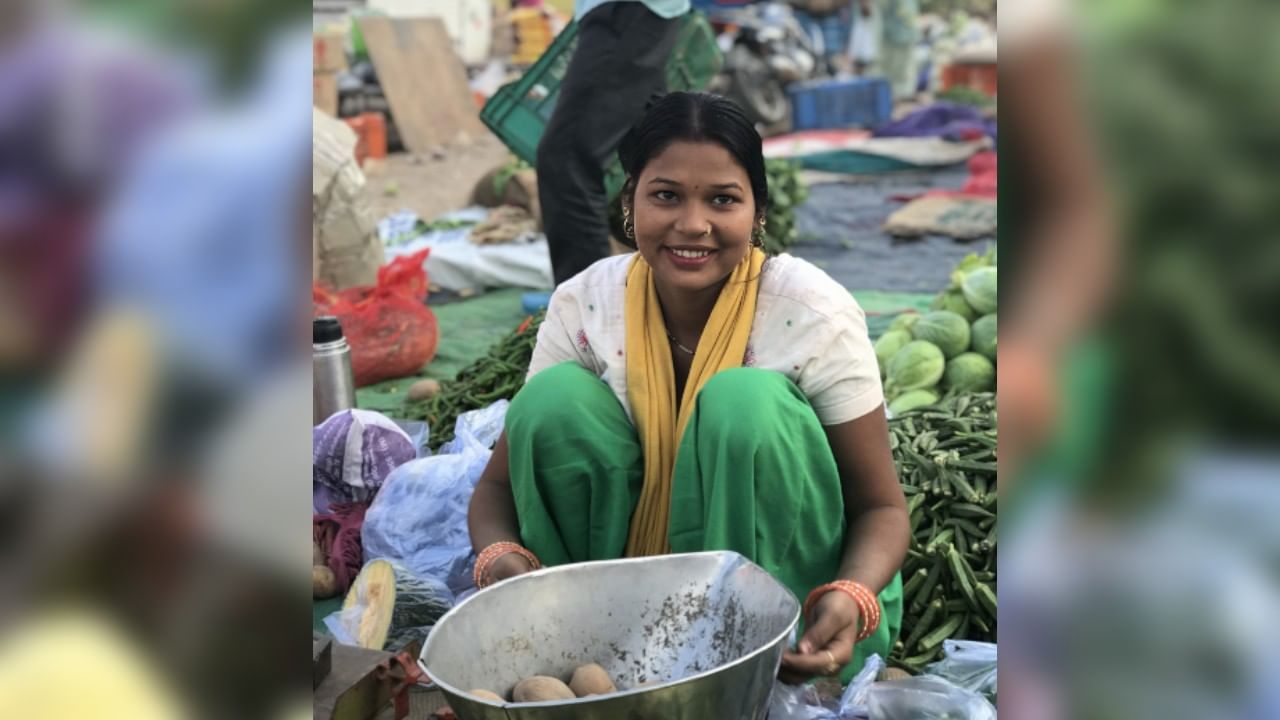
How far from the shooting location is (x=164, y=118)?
0.76 meters

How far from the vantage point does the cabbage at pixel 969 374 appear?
329 centimetres

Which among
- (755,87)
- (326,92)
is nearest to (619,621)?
(326,92)

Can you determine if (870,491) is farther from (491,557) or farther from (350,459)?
(350,459)

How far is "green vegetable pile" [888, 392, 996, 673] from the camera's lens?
2260 mm

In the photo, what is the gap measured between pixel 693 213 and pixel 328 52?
6.51m

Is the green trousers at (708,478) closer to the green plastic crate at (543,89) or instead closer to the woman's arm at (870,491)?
the woman's arm at (870,491)

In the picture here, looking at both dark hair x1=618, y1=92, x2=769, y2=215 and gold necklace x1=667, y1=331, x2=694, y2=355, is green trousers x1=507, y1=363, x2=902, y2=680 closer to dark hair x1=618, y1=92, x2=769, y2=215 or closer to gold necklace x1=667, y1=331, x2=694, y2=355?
gold necklace x1=667, y1=331, x2=694, y2=355

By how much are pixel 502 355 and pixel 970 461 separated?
147cm

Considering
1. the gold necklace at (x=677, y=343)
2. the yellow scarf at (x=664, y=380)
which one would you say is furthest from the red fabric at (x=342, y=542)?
the gold necklace at (x=677, y=343)

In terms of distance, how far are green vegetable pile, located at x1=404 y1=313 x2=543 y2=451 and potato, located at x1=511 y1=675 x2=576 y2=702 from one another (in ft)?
5.15

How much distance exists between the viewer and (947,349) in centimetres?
345

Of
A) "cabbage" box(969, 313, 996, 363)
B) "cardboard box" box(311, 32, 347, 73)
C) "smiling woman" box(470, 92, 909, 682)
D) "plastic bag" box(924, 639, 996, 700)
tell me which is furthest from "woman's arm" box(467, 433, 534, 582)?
"cardboard box" box(311, 32, 347, 73)

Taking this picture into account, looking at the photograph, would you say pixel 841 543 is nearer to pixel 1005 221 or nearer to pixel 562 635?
pixel 562 635

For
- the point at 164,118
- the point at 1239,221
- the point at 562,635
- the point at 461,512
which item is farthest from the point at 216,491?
the point at 461,512
